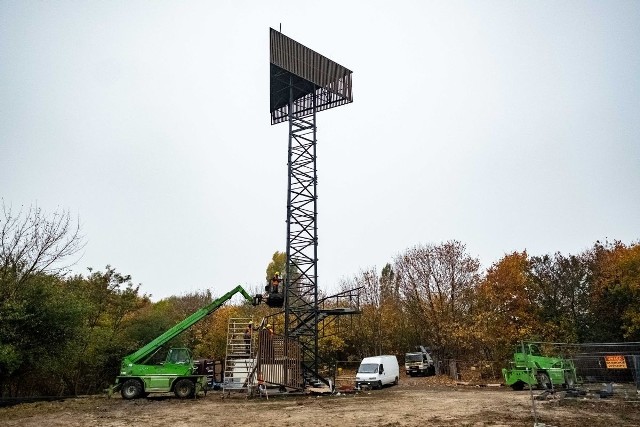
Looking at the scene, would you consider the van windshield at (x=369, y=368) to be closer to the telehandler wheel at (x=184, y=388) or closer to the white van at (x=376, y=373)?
the white van at (x=376, y=373)

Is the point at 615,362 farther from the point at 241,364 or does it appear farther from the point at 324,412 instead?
the point at 241,364

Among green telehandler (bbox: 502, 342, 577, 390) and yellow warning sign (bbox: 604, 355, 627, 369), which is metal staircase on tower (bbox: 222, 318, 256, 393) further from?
yellow warning sign (bbox: 604, 355, 627, 369)

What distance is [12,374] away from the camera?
19297 millimetres

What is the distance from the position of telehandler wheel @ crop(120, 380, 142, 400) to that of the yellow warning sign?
1741 centimetres

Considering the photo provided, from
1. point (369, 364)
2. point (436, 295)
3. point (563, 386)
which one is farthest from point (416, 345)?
point (563, 386)

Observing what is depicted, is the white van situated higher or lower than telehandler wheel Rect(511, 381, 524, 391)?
higher

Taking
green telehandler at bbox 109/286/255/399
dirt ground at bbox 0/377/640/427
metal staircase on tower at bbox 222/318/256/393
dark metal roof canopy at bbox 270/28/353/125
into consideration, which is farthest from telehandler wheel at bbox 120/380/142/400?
dark metal roof canopy at bbox 270/28/353/125

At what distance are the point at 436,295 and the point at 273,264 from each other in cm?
2258

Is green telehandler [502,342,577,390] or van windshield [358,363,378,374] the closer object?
green telehandler [502,342,577,390]

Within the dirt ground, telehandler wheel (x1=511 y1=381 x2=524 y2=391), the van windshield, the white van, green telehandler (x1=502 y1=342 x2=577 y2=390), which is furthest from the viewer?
the van windshield

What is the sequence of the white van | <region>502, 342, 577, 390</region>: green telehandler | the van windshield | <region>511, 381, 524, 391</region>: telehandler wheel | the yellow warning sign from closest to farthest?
the yellow warning sign → <region>502, 342, 577, 390</region>: green telehandler → <region>511, 381, 524, 391</region>: telehandler wheel → the white van → the van windshield

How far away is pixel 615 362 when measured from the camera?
14.3 m

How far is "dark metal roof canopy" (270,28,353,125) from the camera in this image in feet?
75.5

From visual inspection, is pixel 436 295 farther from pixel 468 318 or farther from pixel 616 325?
pixel 616 325
